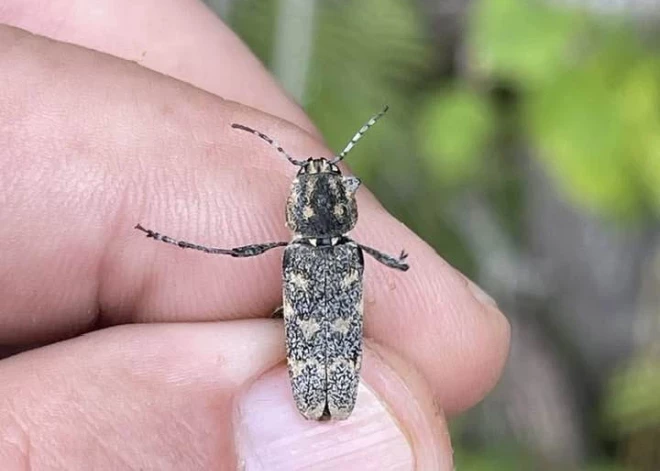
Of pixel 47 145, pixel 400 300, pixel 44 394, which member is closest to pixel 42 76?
pixel 47 145

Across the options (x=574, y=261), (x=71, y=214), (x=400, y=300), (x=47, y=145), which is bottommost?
(x=574, y=261)

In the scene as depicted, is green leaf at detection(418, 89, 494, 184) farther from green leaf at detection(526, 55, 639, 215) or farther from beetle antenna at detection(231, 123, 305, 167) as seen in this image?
beetle antenna at detection(231, 123, 305, 167)

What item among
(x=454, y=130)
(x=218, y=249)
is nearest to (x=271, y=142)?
(x=218, y=249)

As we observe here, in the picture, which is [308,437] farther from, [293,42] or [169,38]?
[293,42]

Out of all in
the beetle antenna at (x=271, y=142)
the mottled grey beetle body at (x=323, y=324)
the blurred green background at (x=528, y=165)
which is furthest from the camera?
the blurred green background at (x=528, y=165)

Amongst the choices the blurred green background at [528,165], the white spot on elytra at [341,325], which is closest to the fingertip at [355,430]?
the white spot on elytra at [341,325]

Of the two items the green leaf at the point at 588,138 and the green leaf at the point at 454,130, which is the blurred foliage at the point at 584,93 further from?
the green leaf at the point at 454,130

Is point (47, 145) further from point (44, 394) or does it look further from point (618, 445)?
point (618, 445)
